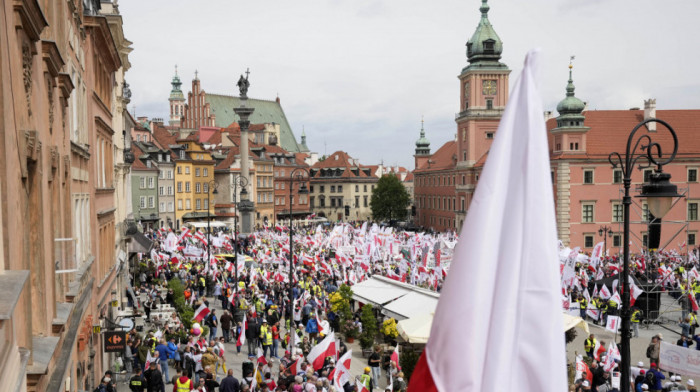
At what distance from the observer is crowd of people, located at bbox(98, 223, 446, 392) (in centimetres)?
1620

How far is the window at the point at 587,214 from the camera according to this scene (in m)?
65.9

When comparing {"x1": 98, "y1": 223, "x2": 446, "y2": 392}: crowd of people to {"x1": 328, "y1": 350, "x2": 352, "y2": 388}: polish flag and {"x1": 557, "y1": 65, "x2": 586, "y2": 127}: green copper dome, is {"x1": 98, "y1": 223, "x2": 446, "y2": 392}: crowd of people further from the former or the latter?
{"x1": 557, "y1": 65, "x2": 586, "y2": 127}: green copper dome

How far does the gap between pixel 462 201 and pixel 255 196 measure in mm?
31325

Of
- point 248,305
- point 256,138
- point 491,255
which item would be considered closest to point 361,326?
point 248,305

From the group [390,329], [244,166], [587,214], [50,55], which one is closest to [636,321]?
[390,329]

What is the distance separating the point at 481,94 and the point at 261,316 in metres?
61.2

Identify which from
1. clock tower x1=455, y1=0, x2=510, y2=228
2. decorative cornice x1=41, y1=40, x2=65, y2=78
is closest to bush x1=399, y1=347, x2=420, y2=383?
decorative cornice x1=41, y1=40, x2=65, y2=78

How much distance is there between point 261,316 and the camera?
25875 millimetres

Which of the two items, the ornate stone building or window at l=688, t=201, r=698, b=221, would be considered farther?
window at l=688, t=201, r=698, b=221

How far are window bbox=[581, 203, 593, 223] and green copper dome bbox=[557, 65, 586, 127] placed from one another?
26.8ft

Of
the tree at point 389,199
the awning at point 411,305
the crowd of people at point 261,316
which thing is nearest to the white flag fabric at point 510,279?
the crowd of people at point 261,316

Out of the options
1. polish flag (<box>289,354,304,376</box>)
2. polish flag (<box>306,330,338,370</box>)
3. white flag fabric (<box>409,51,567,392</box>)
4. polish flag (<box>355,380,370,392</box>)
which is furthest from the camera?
polish flag (<box>306,330,338,370</box>)

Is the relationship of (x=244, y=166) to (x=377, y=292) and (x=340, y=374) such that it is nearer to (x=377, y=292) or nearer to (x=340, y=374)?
(x=377, y=292)

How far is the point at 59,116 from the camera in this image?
1206 cm
